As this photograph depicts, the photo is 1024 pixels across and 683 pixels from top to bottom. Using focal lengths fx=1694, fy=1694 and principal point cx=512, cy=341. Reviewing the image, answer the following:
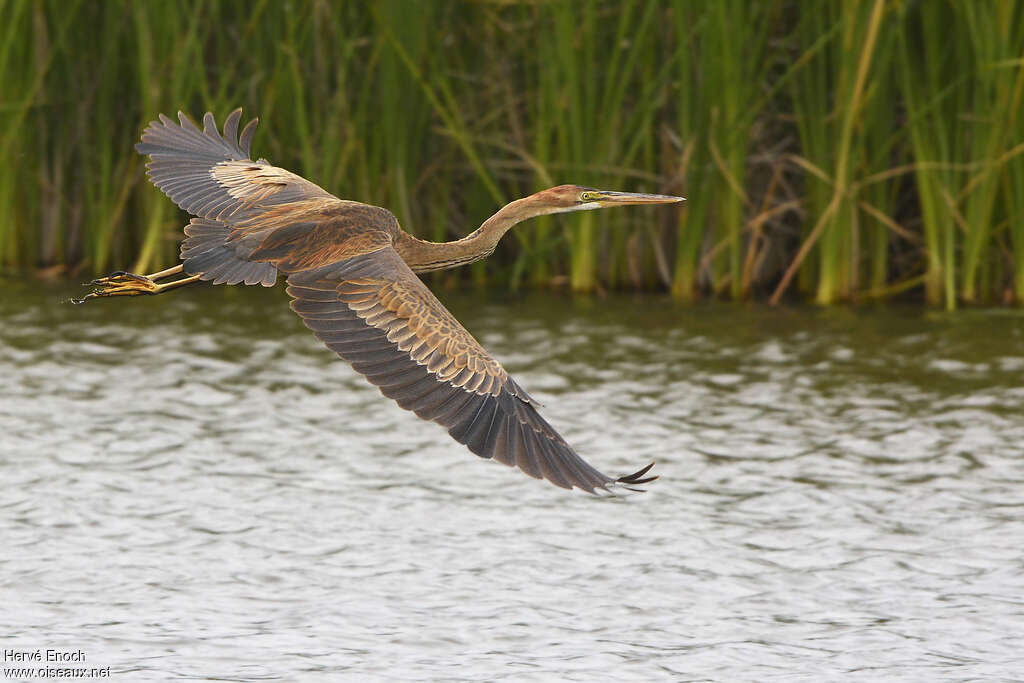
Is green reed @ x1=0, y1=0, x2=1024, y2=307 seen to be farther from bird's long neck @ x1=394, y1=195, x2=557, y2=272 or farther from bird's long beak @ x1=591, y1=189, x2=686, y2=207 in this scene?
bird's long neck @ x1=394, y1=195, x2=557, y2=272

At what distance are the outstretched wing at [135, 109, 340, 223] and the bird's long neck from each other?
18.7 inches

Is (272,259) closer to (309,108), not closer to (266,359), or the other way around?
(266,359)

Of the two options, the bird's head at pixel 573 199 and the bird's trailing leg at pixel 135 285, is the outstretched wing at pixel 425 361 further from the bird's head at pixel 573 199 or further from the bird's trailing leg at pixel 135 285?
the bird's head at pixel 573 199

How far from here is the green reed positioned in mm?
11977

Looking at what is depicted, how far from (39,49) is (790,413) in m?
6.77

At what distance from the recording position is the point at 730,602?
24.7ft

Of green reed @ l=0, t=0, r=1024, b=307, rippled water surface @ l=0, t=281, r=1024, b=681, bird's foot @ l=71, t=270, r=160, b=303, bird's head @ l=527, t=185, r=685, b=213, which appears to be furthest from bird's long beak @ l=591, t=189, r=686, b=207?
green reed @ l=0, t=0, r=1024, b=307

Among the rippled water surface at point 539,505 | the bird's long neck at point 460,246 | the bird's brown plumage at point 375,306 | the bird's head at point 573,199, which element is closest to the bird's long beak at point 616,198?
the bird's head at point 573,199

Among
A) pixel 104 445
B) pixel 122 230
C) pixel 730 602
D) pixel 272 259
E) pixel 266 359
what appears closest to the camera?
pixel 272 259

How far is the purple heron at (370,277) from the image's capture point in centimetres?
570

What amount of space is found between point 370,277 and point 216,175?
172 centimetres

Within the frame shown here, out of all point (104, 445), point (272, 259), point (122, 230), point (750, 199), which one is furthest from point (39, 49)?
point (272, 259)

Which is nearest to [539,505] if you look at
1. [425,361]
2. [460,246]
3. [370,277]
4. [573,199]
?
[573,199]

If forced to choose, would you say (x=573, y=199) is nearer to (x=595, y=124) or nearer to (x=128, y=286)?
(x=128, y=286)
